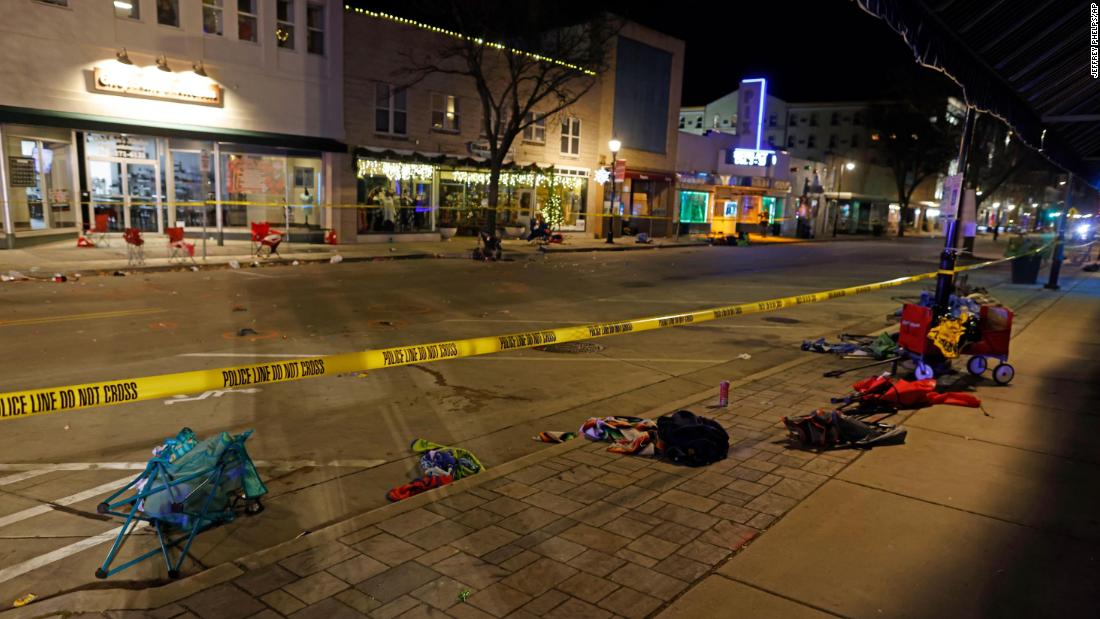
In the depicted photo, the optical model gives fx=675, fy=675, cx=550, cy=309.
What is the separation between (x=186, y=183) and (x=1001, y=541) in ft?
82.2

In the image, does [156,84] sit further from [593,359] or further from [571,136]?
[571,136]

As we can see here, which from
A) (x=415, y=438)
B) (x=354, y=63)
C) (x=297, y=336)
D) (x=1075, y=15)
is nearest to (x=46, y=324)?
(x=297, y=336)

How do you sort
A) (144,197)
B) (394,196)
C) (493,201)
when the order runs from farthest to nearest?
1. (394,196)
2. (493,201)
3. (144,197)

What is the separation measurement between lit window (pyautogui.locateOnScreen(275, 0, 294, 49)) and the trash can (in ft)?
80.9

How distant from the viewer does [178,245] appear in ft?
58.8

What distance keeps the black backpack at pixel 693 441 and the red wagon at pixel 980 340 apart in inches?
150

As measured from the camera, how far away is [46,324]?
10312 mm

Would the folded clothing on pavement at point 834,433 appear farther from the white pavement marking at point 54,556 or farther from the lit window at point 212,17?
the lit window at point 212,17

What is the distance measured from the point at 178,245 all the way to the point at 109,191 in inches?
252

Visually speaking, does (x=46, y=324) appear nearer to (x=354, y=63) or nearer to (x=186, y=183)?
(x=186, y=183)

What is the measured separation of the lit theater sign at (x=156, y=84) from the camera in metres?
20.3

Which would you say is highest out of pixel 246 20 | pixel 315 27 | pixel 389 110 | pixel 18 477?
pixel 315 27

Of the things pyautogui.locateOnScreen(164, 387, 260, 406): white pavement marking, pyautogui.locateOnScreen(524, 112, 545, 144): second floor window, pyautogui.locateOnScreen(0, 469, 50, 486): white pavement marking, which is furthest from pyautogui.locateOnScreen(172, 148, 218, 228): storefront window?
pyautogui.locateOnScreen(0, 469, 50, 486): white pavement marking

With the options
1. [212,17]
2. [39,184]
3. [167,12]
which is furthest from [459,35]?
[39,184]
